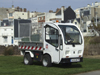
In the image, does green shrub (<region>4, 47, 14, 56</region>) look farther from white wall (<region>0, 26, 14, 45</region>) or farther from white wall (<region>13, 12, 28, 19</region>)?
white wall (<region>13, 12, 28, 19</region>)

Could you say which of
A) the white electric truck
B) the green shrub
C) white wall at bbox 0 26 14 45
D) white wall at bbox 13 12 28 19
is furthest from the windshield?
white wall at bbox 13 12 28 19

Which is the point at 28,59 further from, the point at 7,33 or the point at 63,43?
the point at 7,33

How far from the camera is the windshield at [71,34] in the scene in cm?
1500

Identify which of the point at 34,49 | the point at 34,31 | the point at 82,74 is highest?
the point at 34,31

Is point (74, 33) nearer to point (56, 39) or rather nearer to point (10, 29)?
point (56, 39)

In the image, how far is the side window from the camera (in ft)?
50.2

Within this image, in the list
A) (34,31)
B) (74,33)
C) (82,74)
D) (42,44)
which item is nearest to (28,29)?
(34,31)

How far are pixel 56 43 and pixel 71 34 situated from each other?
107 cm

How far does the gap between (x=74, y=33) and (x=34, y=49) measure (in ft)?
9.76

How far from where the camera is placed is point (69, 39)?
1504 centimetres

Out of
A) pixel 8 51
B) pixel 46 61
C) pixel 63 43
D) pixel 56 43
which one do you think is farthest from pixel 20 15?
pixel 63 43

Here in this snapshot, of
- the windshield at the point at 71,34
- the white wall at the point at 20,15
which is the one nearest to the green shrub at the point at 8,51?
the windshield at the point at 71,34

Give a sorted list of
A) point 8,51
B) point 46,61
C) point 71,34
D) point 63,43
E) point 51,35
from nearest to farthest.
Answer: point 63,43
point 71,34
point 51,35
point 46,61
point 8,51

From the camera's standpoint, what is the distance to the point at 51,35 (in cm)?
1568
